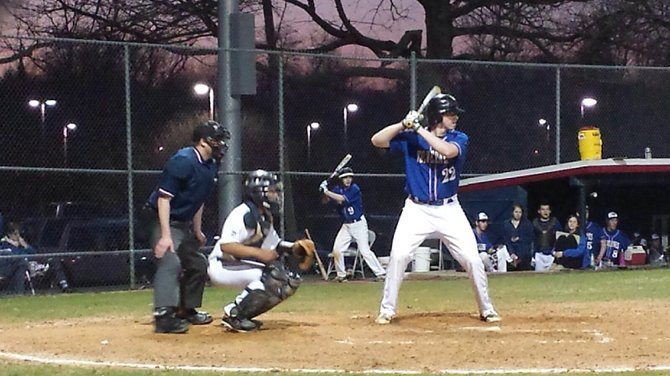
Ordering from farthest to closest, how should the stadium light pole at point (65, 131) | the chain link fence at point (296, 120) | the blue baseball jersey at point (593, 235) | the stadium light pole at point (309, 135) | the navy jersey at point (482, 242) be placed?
1. the stadium light pole at point (309, 135)
2. the stadium light pole at point (65, 131)
3. the chain link fence at point (296, 120)
4. the blue baseball jersey at point (593, 235)
5. the navy jersey at point (482, 242)

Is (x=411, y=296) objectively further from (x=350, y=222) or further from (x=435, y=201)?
(x=350, y=222)

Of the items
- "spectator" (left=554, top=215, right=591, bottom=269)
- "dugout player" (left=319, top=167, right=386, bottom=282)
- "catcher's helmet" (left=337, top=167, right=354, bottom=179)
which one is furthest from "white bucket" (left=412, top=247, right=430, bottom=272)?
"spectator" (left=554, top=215, right=591, bottom=269)

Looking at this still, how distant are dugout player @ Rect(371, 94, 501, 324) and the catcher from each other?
100 centimetres

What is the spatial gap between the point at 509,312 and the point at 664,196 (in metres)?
10.8

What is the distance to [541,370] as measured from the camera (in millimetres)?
6184

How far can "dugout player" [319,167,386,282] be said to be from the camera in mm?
16531

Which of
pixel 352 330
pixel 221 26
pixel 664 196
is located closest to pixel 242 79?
pixel 221 26

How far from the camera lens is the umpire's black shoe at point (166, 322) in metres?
8.02

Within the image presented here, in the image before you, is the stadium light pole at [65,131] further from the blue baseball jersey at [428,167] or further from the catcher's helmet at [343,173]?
the blue baseball jersey at [428,167]

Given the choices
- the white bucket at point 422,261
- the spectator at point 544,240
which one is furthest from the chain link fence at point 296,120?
the spectator at point 544,240

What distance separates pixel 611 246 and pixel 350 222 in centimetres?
452

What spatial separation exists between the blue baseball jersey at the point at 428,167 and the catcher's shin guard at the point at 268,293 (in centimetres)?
140

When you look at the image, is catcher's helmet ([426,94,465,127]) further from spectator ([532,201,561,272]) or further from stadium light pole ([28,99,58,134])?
stadium light pole ([28,99,58,134])

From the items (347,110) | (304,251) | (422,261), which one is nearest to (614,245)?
(422,261)
